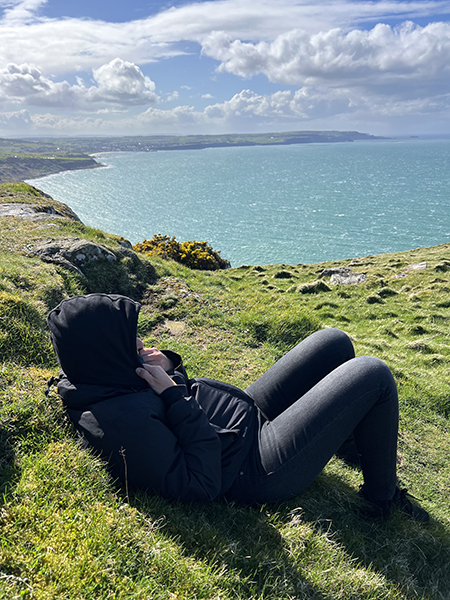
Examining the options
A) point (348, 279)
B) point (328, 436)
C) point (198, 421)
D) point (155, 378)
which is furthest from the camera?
point (348, 279)

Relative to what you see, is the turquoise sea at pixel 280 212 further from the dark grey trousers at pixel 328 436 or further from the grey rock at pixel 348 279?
the dark grey trousers at pixel 328 436

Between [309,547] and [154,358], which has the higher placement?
[154,358]

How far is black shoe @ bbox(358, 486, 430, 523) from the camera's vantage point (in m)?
3.70

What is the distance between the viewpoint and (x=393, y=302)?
16.2m

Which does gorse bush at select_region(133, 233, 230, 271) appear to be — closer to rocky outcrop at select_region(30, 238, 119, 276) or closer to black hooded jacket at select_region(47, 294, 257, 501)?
rocky outcrop at select_region(30, 238, 119, 276)

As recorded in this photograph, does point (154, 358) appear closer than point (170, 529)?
No

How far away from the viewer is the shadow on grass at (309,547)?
2756 mm

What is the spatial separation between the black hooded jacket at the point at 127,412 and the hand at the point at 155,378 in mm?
50

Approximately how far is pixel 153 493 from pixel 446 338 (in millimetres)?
11322

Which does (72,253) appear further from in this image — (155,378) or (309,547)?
(309,547)

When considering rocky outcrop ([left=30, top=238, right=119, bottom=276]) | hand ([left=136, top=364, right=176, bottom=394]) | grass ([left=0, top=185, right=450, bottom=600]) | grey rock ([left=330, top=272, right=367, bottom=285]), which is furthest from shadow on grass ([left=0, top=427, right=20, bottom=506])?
grey rock ([left=330, top=272, right=367, bottom=285])

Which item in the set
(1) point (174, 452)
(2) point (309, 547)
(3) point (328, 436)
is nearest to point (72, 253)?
(1) point (174, 452)

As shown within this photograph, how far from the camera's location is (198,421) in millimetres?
3064

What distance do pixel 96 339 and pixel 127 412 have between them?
0.62 meters
